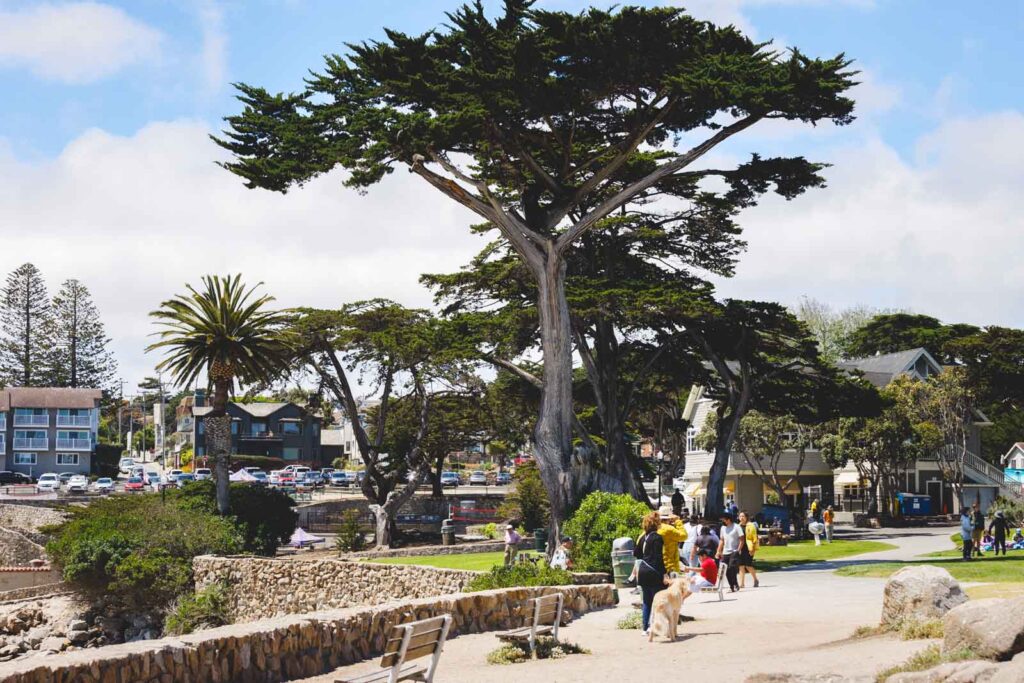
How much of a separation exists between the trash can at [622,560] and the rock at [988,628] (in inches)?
514

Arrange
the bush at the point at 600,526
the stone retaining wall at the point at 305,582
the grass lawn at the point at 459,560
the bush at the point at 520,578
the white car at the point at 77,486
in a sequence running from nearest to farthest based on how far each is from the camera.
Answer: the bush at the point at 520,578, the bush at the point at 600,526, the stone retaining wall at the point at 305,582, the grass lawn at the point at 459,560, the white car at the point at 77,486

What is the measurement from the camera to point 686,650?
47.6 ft

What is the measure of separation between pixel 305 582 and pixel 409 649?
24297mm

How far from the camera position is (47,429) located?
347 feet

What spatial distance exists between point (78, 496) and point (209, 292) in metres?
32.4

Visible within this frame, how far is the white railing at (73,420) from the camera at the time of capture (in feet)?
347

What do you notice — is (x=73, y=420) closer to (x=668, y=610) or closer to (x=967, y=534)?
(x=967, y=534)

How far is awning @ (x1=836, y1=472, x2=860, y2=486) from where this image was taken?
62.8m

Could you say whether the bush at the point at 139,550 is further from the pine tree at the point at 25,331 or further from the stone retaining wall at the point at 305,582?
the pine tree at the point at 25,331

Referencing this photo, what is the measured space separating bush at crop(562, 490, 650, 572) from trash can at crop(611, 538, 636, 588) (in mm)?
2001

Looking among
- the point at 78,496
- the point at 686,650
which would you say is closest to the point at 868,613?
the point at 686,650

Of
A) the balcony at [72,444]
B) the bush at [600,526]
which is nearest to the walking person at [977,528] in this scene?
the bush at [600,526]

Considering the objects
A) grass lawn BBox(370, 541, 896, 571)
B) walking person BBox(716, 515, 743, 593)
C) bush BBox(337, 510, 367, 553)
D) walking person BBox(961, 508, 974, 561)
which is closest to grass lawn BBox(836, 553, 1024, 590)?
walking person BBox(961, 508, 974, 561)

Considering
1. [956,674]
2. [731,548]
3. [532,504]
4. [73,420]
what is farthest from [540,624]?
[73,420]
